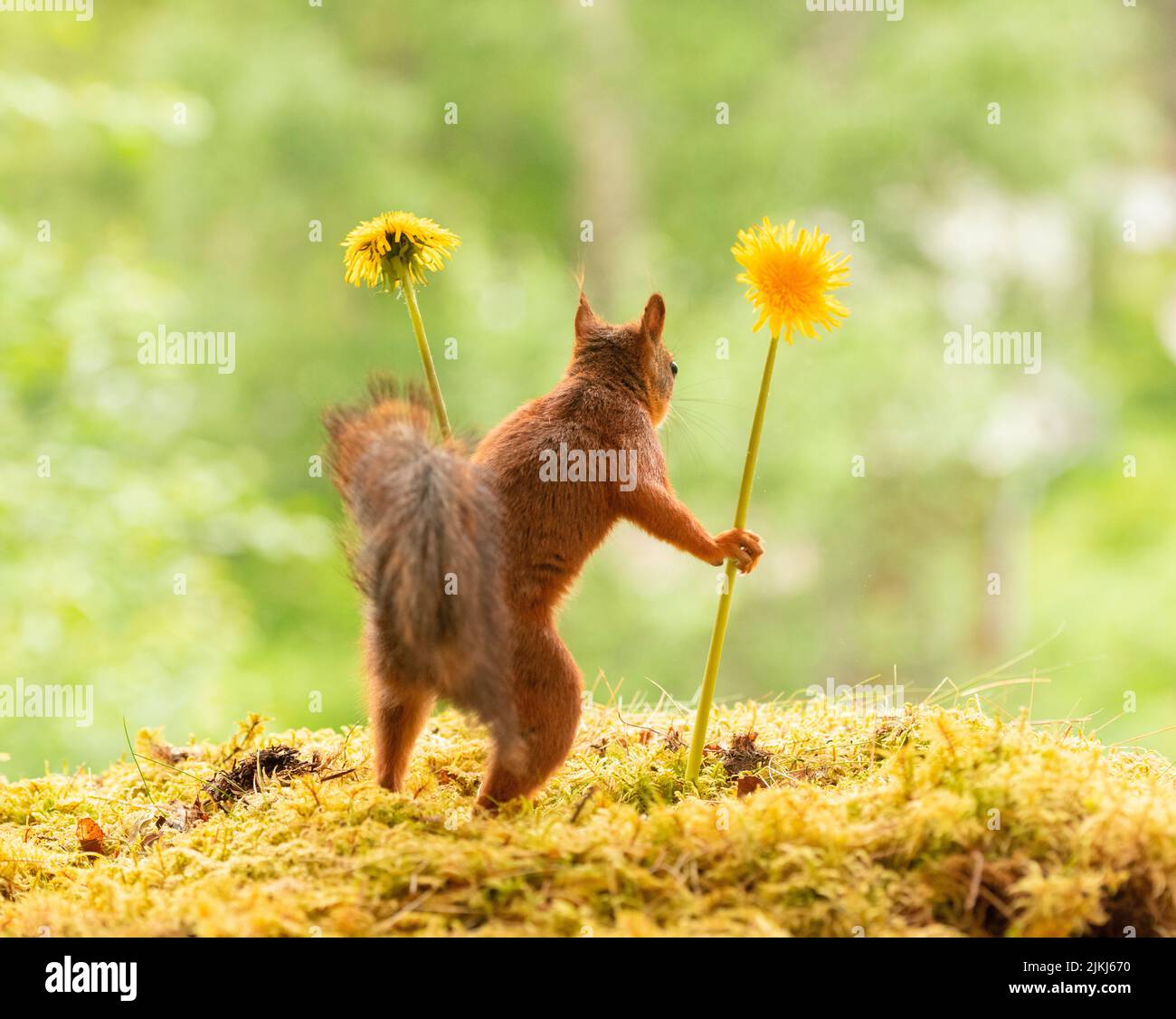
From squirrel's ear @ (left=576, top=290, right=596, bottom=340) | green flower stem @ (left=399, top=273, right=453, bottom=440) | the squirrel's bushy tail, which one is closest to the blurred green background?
squirrel's ear @ (left=576, top=290, right=596, bottom=340)

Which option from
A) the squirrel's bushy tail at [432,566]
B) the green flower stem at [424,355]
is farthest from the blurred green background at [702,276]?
the squirrel's bushy tail at [432,566]

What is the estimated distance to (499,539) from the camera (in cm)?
155

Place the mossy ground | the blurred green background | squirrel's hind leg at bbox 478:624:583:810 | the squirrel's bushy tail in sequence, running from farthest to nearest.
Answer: the blurred green background → squirrel's hind leg at bbox 478:624:583:810 → the squirrel's bushy tail → the mossy ground

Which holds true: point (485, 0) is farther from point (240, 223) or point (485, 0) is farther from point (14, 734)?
point (14, 734)

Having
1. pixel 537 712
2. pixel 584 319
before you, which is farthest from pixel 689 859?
pixel 584 319

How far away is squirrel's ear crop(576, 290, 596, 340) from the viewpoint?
188cm

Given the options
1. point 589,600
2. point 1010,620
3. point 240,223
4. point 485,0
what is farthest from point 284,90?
point 1010,620

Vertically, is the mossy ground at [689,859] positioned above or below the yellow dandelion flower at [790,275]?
below

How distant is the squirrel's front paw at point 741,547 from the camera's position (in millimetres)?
1661

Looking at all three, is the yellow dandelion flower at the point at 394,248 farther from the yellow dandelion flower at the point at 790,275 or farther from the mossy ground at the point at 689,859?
the mossy ground at the point at 689,859

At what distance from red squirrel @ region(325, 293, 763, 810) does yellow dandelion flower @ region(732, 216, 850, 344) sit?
0.23 m

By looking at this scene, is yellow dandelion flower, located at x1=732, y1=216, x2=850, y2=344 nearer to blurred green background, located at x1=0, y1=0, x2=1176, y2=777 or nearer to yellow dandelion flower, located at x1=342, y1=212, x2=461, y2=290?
yellow dandelion flower, located at x1=342, y1=212, x2=461, y2=290

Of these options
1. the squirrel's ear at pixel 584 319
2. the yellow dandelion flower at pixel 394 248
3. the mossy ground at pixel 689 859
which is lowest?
the mossy ground at pixel 689 859

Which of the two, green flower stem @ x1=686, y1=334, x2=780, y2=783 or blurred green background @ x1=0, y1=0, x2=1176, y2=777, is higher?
blurred green background @ x1=0, y1=0, x2=1176, y2=777
